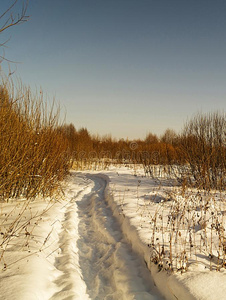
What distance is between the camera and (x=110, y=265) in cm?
305

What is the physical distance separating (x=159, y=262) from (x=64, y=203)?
3.64 metres

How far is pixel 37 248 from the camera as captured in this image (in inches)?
121

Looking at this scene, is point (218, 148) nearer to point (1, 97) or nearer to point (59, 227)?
point (59, 227)

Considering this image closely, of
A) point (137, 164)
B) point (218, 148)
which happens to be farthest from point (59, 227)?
point (137, 164)

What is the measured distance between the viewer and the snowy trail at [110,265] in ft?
8.13

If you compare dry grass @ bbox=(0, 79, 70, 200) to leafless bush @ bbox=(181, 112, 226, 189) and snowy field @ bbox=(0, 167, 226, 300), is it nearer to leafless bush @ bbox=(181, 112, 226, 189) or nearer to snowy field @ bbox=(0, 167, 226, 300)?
snowy field @ bbox=(0, 167, 226, 300)

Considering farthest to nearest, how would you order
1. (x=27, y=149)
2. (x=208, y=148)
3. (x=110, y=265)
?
(x=208, y=148)
(x=27, y=149)
(x=110, y=265)

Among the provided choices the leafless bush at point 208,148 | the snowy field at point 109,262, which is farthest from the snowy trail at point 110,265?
the leafless bush at point 208,148

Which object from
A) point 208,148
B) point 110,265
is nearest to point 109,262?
point 110,265

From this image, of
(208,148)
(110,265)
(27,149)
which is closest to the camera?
(110,265)

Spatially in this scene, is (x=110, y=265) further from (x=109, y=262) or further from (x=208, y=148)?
(x=208, y=148)

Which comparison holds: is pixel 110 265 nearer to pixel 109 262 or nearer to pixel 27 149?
pixel 109 262

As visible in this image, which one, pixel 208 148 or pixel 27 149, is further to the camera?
pixel 208 148

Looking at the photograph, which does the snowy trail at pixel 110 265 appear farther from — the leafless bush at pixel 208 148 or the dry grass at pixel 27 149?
the leafless bush at pixel 208 148
